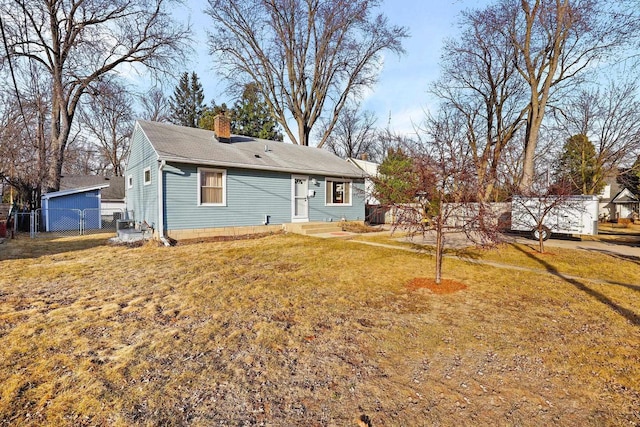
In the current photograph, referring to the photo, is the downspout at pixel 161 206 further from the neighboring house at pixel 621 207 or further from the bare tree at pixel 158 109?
the neighboring house at pixel 621 207

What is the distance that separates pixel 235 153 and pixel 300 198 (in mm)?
3360

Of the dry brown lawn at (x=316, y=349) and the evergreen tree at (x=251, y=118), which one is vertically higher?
the evergreen tree at (x=251, y=118)

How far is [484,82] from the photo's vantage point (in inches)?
821

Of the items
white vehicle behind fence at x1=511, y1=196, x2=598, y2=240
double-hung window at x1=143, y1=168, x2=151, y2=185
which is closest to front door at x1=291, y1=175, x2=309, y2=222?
double-hung window at x1=143, y1=168, x2=151, y2=185

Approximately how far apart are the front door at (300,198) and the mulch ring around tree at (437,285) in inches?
324

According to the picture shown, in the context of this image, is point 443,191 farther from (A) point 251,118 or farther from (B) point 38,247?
(A) point 251,118

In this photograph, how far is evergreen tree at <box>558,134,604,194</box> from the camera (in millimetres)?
20844

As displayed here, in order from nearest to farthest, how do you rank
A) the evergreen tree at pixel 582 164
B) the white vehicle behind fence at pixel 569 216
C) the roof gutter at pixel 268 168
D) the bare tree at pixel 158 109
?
the roof gutter at pixel 268 168 → the white vehicle behind fence at pixel 569 216 → the evergreen tree at pixel 582 164 → the bare tree at pixel 158 109

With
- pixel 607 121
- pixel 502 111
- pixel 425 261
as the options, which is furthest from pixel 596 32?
pixel 425 261

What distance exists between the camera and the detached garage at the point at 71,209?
583 inches

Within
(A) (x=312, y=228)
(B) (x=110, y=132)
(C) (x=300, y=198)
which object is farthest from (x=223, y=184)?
(B) (x=110, y=132)

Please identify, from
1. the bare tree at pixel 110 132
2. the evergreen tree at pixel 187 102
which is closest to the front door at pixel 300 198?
the bare tree at pixel 110 132

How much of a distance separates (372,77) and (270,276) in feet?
71.3

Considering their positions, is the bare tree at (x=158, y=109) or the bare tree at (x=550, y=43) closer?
the bare tree at (x=550, y=43)
